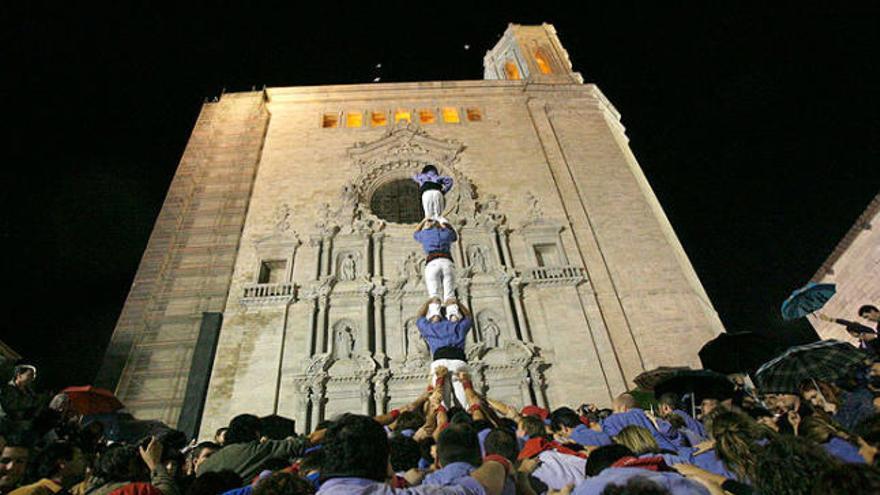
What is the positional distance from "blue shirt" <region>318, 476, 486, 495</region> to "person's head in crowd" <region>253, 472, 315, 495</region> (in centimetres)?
11

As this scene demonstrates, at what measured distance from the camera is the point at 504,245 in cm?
1702

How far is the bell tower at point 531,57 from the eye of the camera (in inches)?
972

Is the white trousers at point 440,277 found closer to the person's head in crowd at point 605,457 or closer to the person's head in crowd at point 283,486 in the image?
the person's head in crowd at point 605,457

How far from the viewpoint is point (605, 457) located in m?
3.00

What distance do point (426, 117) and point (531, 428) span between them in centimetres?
2010

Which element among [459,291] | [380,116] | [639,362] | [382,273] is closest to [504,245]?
[459,291]

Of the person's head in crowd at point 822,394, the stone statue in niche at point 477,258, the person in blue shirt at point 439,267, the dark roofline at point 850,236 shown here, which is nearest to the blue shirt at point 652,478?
the person's head in crowd at point 822,394

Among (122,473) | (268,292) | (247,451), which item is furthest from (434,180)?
(268,292)

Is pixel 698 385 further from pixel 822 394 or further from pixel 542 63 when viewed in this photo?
pixel 542 63

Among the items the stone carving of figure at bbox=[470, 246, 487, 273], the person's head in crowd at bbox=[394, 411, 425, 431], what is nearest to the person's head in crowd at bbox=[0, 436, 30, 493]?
the person's head in crowd at bbox=[394, 411, 425, 431]

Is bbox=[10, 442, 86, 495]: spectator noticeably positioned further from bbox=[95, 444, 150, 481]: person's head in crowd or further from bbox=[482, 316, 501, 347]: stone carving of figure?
bbox=[482, 316, 501, 347]: stone carving of figure

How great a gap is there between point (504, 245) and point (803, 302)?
897cm

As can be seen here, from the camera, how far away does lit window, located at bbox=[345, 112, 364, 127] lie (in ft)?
73.4

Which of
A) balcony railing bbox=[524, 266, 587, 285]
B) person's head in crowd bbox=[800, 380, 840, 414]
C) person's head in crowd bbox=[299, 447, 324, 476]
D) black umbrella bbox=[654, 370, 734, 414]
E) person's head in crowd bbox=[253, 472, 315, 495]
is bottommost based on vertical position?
person's head in crowd bbox=[253, 472, 315, 495]
